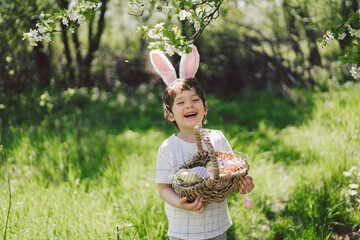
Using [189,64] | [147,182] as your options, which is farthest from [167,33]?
[147,182]

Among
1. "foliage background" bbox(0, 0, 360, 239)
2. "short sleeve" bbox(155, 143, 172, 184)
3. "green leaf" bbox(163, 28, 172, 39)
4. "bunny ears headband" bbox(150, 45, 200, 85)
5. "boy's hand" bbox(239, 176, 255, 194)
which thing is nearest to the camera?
"green leaf" bbox(163, 28, 172, 39)

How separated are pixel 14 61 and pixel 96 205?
231cm

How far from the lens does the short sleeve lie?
1892mm

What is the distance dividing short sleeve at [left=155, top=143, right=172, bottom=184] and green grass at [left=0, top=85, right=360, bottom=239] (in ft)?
1.04

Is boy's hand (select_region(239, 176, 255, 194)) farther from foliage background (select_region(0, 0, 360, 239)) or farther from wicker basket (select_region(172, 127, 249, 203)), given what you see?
foliage background (select_region(0, 0, 360, 239))

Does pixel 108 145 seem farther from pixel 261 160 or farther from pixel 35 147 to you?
pixel 261 160

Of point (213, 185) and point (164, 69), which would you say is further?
point (164, 69)

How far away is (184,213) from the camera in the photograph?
1.88 metres

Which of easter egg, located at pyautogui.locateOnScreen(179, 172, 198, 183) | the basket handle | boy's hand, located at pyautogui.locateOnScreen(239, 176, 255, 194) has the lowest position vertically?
boy's hand, located at pyautogui.locateOnScreen(239, 176, 255, 194)

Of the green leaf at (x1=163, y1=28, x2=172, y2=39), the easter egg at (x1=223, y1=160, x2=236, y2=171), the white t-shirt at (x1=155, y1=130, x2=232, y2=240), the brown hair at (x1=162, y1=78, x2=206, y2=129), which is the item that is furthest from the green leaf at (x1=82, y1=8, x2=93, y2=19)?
the easter egg at (x1=223, y1=160, x2=236, y2=171)

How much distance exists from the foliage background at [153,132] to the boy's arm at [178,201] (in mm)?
276

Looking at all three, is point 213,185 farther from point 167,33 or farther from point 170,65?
point 170,65

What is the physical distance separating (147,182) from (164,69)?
1310mm

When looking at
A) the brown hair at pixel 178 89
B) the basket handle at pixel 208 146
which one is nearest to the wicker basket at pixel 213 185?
the basket handle at pixel 208 146
